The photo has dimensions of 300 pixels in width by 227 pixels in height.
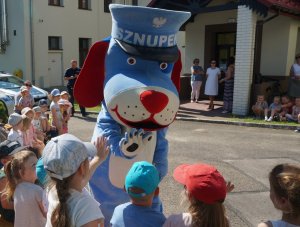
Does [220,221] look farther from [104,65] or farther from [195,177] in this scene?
[104,65]

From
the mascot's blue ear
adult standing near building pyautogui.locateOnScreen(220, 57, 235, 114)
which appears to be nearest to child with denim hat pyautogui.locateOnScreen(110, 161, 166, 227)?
the mascot's blue ear

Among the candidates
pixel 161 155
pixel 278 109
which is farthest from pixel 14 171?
pixel 278 109

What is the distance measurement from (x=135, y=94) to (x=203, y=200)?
3.82ft

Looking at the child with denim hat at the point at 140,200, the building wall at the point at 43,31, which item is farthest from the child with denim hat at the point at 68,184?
the building wall at the point at 43,31

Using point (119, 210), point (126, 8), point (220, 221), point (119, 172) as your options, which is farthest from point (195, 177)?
point (126, 8)

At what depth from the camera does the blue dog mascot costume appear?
10.1 feet

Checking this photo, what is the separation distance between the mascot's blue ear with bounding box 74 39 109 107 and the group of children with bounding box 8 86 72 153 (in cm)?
188

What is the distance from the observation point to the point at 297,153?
754 centimetres

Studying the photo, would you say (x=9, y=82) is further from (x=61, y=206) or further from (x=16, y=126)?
(x=61, y=206)

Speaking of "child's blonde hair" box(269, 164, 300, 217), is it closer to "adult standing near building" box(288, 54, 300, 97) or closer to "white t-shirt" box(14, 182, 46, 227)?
"white t-shirt" box(14, 182, 46, 227)

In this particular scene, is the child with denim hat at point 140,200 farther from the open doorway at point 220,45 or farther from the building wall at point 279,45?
the open doorway at point 220,45

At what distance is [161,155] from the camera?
3.34 m

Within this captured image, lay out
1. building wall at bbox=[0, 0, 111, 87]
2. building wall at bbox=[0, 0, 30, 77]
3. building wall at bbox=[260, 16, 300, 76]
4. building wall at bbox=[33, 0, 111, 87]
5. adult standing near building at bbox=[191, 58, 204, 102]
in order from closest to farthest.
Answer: building wall at bbox=[260, 16, 300, 76] < adult standing near building at bbox=[191, 58, 204, 102] < building wall at bbox=[0, 0, 30, 77] < building wall at bbox=[0, 0, 111, 87] < building wall at bbox=[33, 0, 111, 87]

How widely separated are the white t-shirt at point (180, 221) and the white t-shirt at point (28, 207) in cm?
110
